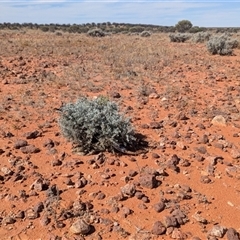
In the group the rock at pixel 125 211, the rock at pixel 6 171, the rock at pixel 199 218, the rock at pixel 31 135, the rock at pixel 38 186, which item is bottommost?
the rock at pixel 199 218

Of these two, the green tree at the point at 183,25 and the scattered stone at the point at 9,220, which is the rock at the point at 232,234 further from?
the green tree at the point at 183,25

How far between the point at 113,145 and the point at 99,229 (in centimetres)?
152

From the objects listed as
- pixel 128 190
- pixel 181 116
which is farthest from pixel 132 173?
pixel 181 116

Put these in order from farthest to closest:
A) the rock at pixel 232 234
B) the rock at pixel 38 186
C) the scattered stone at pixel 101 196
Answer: the rock at pixel 38 186 < the scattered stone at pixel 101 196 < the rock at pixel 232 234

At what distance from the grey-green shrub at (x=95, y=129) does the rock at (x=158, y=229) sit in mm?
1507

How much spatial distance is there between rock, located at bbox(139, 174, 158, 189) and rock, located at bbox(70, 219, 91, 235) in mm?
916

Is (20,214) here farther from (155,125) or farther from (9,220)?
A: (155,125)

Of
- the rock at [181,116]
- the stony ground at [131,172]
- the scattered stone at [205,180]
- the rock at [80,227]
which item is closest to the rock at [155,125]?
the stony ground at [131,172]

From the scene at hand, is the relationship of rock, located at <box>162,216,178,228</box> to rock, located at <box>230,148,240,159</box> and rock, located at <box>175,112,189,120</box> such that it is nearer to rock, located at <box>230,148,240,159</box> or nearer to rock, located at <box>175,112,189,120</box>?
rock, located at <box>230,148,240,159</box>

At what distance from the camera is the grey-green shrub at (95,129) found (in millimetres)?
4527

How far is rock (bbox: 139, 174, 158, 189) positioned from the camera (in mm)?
3775

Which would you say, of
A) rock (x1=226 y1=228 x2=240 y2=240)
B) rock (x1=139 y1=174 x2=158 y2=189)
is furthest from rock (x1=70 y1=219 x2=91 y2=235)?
rock (x1=226 y1=228 x2=240 y2=240)

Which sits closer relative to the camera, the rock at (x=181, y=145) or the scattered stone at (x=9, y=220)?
the scattered stone at (x=9, y=220)

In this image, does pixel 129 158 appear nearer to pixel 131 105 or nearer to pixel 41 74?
pixel 131 105
